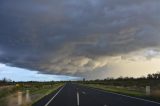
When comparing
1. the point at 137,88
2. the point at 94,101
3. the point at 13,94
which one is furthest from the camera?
the point at 137,88

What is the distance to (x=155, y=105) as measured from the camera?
2195cm

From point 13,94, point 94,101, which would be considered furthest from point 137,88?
point 94,101

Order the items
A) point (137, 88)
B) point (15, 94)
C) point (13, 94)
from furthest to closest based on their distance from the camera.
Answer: point (137, 88)
point (13, 94)
point (15, 94)

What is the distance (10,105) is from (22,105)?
195 centimetres

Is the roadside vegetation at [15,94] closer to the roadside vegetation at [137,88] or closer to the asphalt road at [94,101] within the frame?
the asphalt road at [94,101]

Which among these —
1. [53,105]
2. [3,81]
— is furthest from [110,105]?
[3,81]

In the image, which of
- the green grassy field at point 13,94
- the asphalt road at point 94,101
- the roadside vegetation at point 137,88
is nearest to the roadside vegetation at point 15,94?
the green grassy field at point 13,94

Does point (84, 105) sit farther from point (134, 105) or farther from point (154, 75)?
point (154, 75)

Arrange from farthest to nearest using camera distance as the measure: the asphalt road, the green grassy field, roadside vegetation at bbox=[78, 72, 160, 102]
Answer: roadside vegetation at bbox=[78, 72, 160, 102], the green grassy field, the asphalt road

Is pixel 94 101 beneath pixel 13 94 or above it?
beneath

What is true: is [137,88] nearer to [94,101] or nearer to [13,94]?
[13,94]

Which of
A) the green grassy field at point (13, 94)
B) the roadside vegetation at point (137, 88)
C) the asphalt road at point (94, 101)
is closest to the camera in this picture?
the asphalt road at point (94, 101)

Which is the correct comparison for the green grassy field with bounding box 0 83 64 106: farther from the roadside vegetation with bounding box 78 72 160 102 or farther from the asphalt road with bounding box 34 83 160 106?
the roadside vegetation with bounding box 78 72 160 102

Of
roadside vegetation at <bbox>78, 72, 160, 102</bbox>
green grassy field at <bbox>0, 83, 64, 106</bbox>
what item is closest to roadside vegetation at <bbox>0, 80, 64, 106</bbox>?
green grassy field at <bbox>0, 83, 64, 106</bbox>
